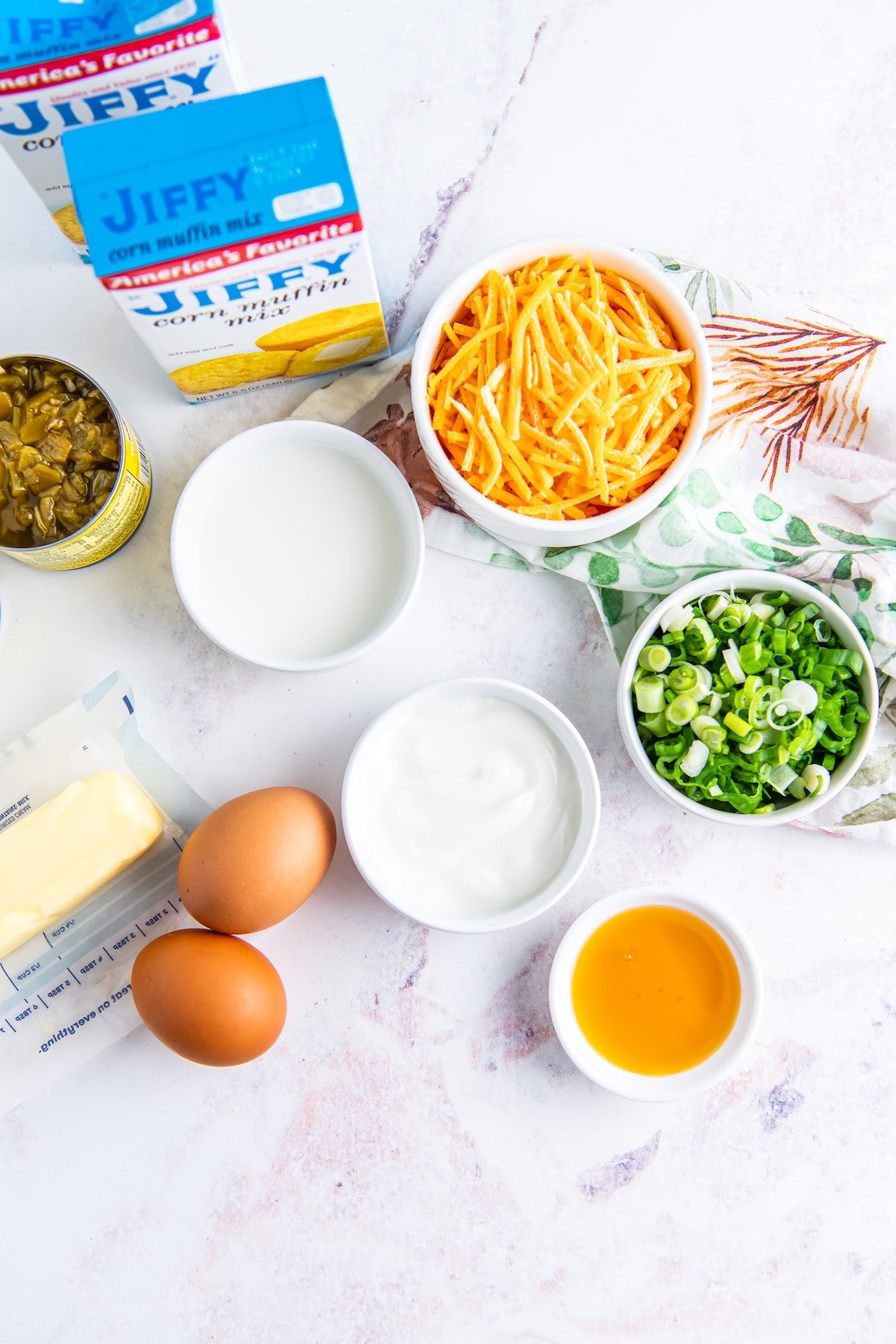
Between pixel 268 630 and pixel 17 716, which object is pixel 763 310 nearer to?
pixel 268 630

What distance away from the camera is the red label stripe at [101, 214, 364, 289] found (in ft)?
3.01

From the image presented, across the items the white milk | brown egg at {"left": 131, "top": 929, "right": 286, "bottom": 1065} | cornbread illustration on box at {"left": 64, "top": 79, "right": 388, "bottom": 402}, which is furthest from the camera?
the white milk

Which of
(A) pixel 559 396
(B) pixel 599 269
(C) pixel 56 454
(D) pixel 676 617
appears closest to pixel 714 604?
(D) pixel 676 617

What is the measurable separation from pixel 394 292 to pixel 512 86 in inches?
12.5

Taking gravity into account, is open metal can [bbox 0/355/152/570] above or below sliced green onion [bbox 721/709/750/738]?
above

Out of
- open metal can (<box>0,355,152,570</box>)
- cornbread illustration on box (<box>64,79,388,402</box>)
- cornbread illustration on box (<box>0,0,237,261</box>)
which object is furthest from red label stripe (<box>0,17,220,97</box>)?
open metal can (<box>0,355,152,570</box>)

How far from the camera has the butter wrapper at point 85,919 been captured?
118 cm

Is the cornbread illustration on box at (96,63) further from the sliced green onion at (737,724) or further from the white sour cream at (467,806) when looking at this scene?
the sliced green onion at (737,724)

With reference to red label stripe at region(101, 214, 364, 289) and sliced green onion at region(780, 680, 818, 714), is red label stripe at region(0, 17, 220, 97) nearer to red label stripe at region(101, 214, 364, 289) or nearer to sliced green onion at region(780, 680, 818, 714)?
red label stripe at region(101, 214, 364, 289)

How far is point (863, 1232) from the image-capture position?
4.04 feet

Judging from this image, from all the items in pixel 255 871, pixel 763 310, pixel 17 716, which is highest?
pixel 763 310

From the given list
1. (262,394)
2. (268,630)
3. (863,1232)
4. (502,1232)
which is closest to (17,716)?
(268,630)

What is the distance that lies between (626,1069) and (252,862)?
526mm

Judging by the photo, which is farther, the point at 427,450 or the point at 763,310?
the point at 763,310
